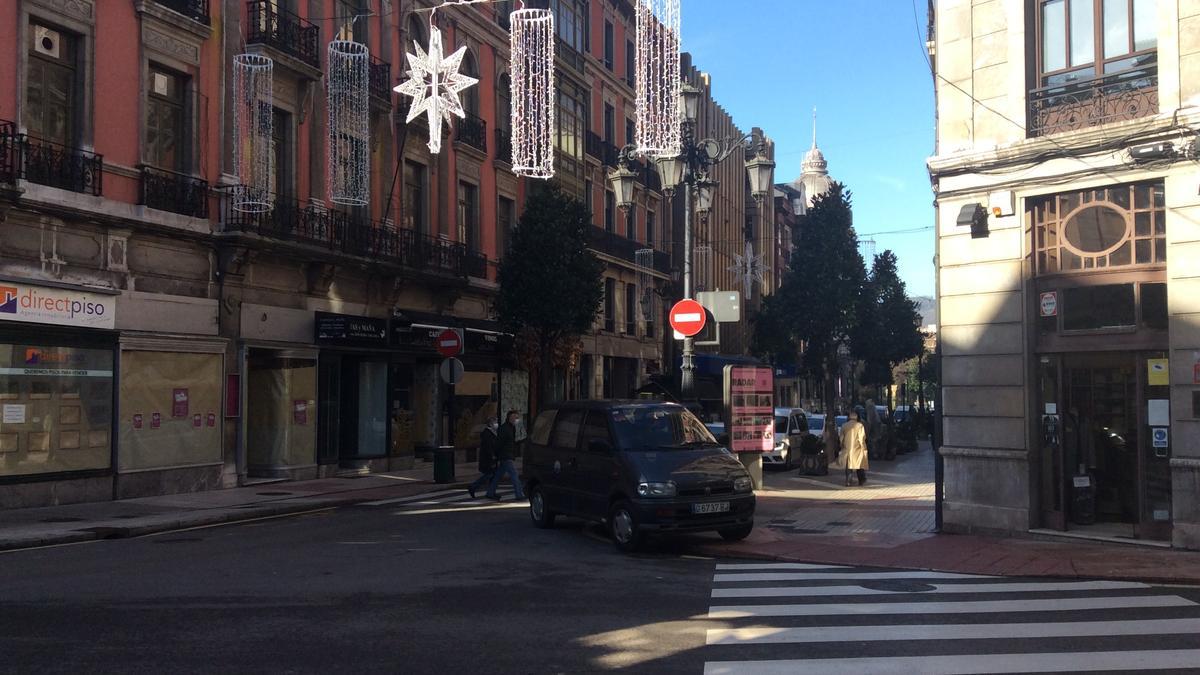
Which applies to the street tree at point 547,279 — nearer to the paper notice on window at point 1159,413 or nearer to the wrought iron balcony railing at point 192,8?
the wrought iron balcony railing at point 192,8

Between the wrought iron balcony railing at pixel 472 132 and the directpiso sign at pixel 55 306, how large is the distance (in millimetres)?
13840

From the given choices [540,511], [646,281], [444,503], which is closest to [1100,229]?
[540,511]

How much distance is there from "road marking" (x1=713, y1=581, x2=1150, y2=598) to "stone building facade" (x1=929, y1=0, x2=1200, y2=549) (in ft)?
8.14

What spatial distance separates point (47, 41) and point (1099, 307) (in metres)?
17.2

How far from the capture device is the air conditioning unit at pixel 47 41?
1722cm

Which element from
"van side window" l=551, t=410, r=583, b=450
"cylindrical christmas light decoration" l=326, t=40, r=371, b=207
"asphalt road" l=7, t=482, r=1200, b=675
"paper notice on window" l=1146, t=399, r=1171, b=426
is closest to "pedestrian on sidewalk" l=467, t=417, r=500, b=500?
"van side window" l=551, t=410, r=583, b=450

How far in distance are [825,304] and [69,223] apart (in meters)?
22.6

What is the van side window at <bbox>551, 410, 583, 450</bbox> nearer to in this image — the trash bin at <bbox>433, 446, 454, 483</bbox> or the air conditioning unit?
the trash bin at <bbox>433, 446, 454, 483</bbox>

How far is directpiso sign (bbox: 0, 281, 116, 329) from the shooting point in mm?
16328

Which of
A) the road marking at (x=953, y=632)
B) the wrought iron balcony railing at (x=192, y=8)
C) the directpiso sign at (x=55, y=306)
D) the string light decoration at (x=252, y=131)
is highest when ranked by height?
the wrought iron balcony railing at (x=192, y=8)

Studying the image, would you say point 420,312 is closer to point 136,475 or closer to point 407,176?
point 407,176

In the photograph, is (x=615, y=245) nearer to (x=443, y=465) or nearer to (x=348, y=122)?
(x=348, y=122)

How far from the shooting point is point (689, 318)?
1769 cm

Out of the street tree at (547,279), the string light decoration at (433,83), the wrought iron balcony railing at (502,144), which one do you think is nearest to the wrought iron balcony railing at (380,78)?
the string light decoration at (433,83)
